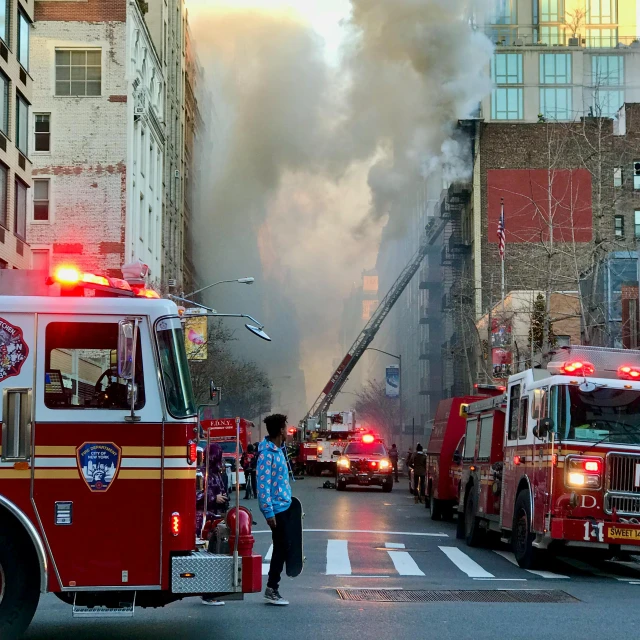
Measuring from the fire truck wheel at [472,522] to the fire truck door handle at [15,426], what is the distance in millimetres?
11572

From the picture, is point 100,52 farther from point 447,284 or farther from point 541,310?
point 447,284

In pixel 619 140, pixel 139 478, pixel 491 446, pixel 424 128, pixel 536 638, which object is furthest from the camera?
pixel 619 140

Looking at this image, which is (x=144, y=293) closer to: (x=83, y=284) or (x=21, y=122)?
(x=83, y=284)

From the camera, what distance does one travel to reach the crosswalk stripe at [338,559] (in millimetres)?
14192

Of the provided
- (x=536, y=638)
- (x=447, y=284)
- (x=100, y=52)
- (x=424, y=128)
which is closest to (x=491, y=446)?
(x=536, y=638)

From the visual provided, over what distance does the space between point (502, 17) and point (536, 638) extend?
9698 cm

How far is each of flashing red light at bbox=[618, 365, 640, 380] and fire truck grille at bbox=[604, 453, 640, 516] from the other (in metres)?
1.20

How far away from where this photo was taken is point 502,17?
328ft

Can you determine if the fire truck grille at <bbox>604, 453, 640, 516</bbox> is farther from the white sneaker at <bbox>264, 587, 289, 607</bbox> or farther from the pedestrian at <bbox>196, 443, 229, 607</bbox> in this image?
the white sneaker at <bbox>264, 587, 289, 607</bbox>

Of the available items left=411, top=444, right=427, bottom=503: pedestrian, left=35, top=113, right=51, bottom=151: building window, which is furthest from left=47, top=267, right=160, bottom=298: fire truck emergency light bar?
left=35, top=113, right=51, bottom=151: building window

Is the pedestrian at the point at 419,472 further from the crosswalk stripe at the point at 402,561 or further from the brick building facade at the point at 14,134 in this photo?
the crosswalk stripe at the point at 402,561

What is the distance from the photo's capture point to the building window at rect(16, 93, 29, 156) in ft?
111

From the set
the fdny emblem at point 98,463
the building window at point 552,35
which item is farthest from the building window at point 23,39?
the building window at point 552,35

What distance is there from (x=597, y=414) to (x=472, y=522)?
4.91 m
